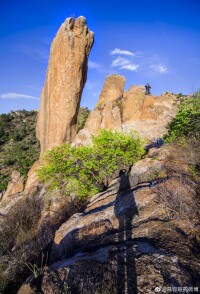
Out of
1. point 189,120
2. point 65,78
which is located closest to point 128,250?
point 189,120

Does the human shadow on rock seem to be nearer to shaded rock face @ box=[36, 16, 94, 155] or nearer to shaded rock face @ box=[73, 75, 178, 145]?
shaded rock face @ box=[36, 16, 94, 155]

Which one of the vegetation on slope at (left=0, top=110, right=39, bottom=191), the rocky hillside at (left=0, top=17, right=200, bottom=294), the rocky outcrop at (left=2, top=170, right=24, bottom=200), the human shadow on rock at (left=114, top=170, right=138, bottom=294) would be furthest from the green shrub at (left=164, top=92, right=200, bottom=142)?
the vegetation on slope at (left=0, top=110, right=39, bottom=191)

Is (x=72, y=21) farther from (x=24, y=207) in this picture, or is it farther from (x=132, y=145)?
(x=24, y=207)

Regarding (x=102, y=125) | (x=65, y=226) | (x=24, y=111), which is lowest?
(x=65, y=226)

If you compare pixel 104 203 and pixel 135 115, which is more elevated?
pixel 135 115

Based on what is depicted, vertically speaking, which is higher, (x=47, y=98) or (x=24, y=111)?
(x=24, y=111)

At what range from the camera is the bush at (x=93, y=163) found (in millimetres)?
9789

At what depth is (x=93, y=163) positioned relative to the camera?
9789 mm

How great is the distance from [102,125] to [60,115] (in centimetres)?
367

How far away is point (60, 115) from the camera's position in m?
15.5

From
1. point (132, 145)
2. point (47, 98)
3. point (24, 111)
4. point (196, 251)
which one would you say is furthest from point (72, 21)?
point (24, 111)

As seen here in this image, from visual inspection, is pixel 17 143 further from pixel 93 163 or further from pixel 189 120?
pixel 189 120

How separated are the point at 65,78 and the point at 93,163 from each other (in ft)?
25.7

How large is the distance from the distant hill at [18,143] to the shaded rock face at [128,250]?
16.6 meters
